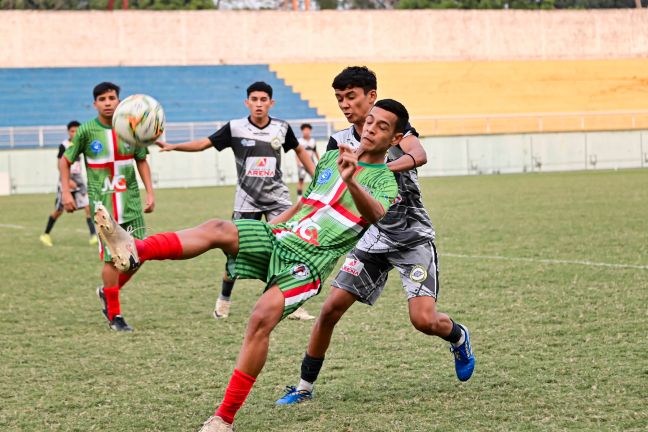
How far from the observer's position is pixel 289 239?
4992mm

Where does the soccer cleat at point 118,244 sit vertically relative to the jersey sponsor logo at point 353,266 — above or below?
above

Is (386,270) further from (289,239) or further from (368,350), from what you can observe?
(368,350)

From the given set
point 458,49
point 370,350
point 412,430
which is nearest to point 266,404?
point 412,430

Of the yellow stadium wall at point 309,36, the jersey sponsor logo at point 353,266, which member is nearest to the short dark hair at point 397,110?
the jersey sponsor logo at point 353,266

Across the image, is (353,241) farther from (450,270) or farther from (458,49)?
(458,49)

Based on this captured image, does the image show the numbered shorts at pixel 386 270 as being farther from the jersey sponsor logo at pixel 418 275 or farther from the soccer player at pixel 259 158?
the soccer player at pixel 259 158

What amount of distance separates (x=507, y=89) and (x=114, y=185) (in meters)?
36.0

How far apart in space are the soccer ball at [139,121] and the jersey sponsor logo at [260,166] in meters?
3.38

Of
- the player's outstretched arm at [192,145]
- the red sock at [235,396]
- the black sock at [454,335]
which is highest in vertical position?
the player's outstretched arm at [192,145]

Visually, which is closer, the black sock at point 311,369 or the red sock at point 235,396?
the red sock at point 235,396

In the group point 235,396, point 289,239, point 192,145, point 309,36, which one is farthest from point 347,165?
point 309,36

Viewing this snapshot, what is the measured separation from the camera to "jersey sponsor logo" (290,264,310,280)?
4934mm

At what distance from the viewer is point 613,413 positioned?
5.15m

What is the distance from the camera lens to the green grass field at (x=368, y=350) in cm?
535
